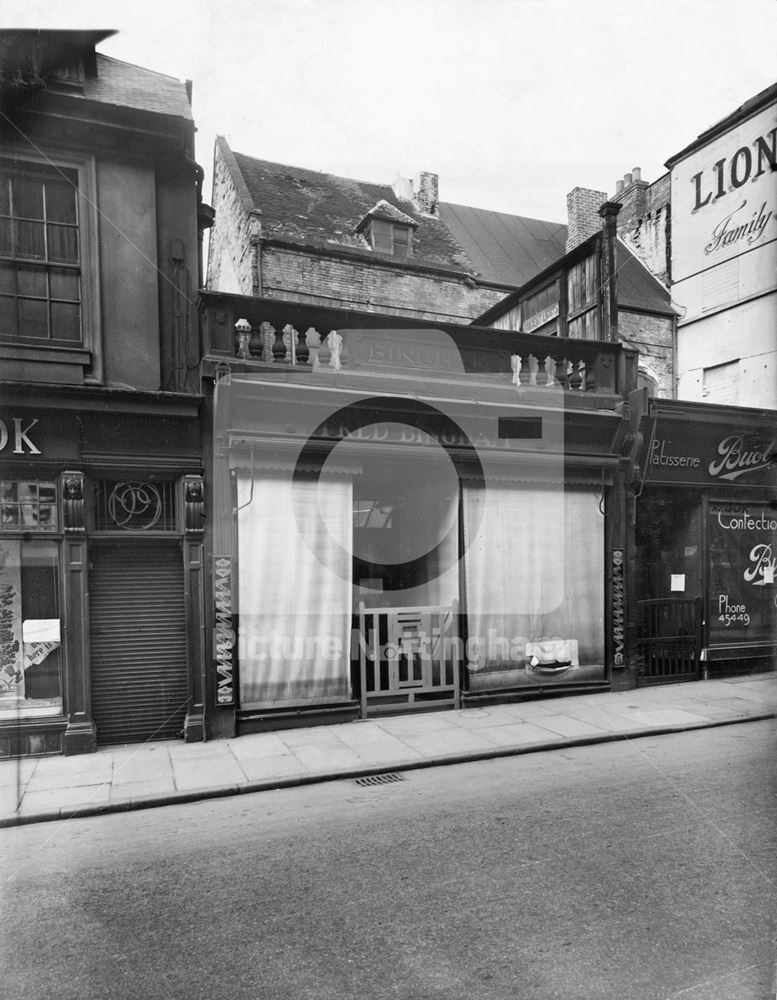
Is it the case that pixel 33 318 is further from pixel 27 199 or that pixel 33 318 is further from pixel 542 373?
pixel 542 373

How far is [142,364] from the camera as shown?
8.28 metres

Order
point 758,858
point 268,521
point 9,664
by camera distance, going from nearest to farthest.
→ point 758,858
point 9,664
point 268,521

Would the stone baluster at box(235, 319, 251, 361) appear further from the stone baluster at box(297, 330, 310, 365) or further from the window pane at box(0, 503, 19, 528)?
the window pane at box(0, 503, 19, 528)

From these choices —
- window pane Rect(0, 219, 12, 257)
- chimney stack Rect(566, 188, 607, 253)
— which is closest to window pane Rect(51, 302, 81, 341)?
window pane Rect(0, 219, 12, 257)

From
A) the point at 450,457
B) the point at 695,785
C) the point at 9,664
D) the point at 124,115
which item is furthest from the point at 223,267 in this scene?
the point at 695,785

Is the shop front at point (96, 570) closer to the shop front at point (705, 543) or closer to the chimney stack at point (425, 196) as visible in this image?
the shop front at point (705, 543)

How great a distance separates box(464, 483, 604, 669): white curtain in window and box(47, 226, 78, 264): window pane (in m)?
6.11

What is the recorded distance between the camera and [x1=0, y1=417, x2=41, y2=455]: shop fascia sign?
761 cm

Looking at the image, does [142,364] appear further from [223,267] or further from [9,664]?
[223,267]

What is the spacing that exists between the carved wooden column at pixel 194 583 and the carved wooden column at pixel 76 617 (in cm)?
114

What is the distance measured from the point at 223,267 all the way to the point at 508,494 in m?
12.7

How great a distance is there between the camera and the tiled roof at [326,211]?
58.0ft

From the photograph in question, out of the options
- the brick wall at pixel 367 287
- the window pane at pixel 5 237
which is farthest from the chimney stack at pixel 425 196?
the window pane at pixel 5 237

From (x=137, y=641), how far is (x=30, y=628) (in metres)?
1.22
